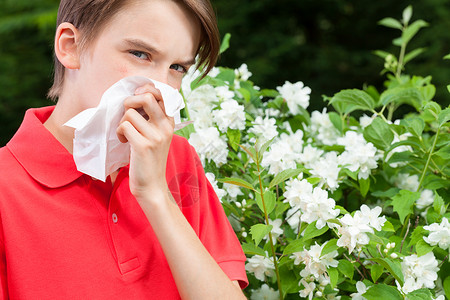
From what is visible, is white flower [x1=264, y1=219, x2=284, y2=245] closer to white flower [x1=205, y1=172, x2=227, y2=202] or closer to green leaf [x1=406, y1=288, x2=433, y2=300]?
white flower [x1=205, y1=172, x2=227, y2=202]

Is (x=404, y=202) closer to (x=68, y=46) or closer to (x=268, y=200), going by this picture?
(x=268, y=200)

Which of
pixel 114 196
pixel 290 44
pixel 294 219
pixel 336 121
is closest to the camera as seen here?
pixel 114 196

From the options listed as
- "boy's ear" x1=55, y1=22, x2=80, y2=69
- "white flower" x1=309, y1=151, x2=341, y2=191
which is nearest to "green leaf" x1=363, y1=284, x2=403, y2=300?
"white flower" x1=309, y1=151, x2=341, y2=191

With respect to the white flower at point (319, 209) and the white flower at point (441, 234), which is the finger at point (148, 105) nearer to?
the white flower at point (319, 209)

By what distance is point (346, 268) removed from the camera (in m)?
1.40

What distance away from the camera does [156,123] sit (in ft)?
4.09

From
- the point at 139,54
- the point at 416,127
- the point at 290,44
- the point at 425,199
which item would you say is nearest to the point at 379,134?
the point at 416,127

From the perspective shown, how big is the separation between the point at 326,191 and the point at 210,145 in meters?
0.41

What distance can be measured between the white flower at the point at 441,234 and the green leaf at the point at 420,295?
14 centimetres

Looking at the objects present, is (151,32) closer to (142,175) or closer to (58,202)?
(142,175)

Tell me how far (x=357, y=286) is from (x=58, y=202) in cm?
71

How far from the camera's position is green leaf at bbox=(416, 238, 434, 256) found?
1.37 metres

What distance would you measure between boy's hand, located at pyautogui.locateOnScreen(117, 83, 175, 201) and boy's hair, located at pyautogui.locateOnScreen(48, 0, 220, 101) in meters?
0.21

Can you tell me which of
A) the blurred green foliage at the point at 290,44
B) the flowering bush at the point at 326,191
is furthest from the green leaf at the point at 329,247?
the blurred green foliage at the point at 290,44
